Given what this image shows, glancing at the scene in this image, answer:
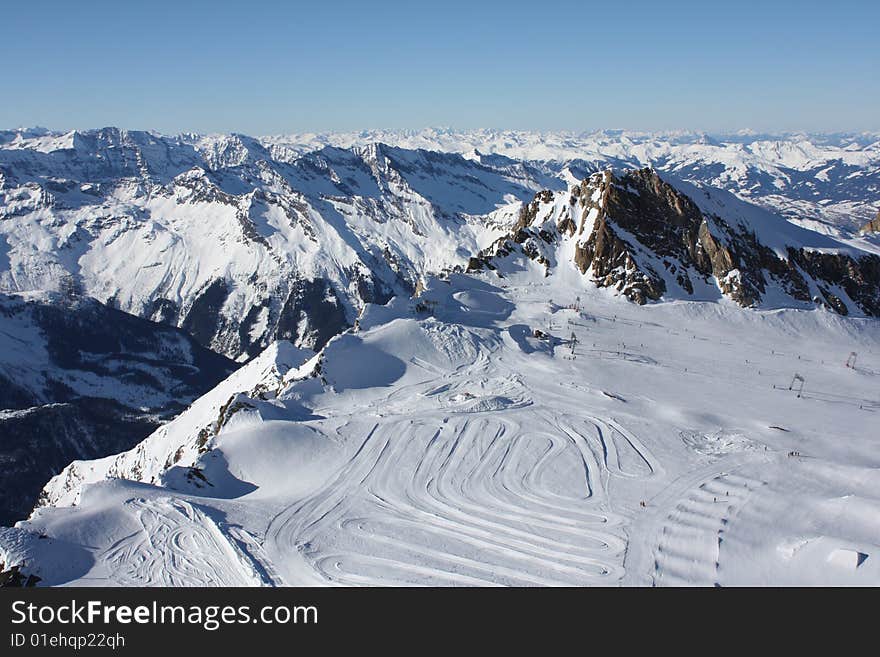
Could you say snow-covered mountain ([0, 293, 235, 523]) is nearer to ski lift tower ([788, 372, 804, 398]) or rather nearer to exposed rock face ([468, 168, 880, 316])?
exposed rock face ([468, 168, 880, 316])

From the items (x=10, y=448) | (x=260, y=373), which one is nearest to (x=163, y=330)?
(x=10, y=448)

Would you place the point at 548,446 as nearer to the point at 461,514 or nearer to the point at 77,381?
the point at 461,514

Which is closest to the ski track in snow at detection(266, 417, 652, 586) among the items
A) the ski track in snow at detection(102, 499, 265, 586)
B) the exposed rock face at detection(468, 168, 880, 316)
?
the ski track in snow at detection(102, 499, 265, 586)

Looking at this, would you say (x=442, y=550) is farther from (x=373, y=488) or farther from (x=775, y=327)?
(x=775, y=327)

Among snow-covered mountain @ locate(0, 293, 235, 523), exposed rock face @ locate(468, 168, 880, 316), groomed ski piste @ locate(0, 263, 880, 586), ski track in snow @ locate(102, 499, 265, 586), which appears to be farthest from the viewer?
snow-covered mountain @ locate(0, 293, 235, 523)

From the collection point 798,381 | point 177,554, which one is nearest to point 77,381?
point 177,554

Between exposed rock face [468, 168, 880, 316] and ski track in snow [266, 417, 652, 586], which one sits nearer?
ski track in snow [266, 417, 652, 586]
